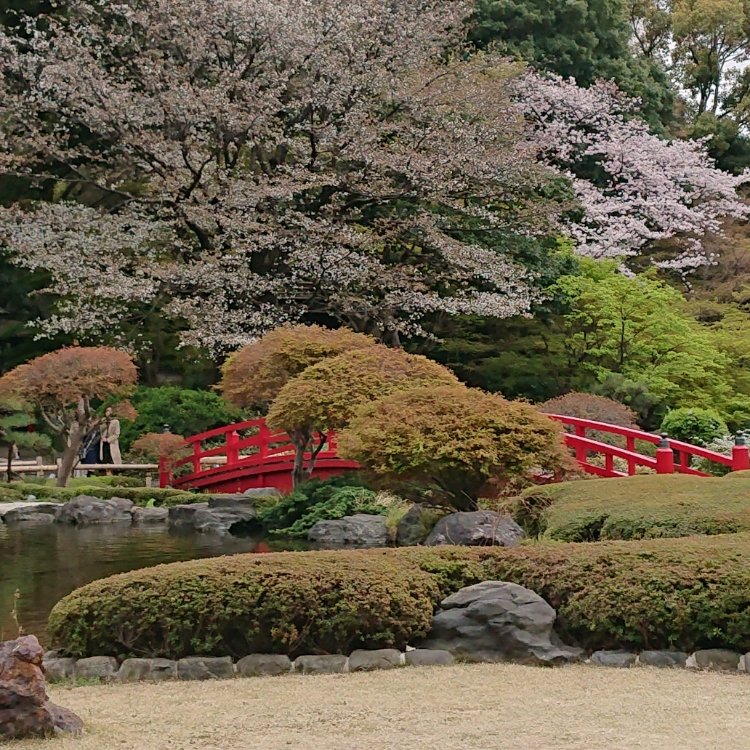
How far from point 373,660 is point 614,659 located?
152 cm

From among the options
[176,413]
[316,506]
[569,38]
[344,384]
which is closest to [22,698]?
[344,384]

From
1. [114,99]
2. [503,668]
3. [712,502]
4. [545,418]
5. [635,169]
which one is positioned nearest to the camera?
[503,668]

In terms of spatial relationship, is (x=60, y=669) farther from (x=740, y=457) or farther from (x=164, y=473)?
(x=164, y=473)

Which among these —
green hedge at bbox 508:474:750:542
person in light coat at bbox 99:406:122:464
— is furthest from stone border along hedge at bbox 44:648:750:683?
person in light coat at bbox 99:406:122:464

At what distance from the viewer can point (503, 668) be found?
6496mm

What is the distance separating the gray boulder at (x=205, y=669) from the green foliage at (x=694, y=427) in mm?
13560

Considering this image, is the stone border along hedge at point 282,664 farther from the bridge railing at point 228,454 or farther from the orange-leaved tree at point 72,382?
the orange-leaved tree at point 72,382

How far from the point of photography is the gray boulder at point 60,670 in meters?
6.54

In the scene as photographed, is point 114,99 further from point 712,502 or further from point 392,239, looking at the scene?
point 712,502

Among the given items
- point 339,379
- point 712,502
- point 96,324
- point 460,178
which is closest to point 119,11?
point 96,324

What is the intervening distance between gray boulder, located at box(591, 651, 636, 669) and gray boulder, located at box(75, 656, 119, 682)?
3012 millimetres

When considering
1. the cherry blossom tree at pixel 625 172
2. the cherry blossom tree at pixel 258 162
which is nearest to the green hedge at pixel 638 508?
the cherry blossom tree at pixel 258 162

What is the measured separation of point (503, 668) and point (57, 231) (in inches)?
762

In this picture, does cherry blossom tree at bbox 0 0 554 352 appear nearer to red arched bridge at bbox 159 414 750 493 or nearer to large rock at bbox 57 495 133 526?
red arched bridge at bbox 159 414 750 493
